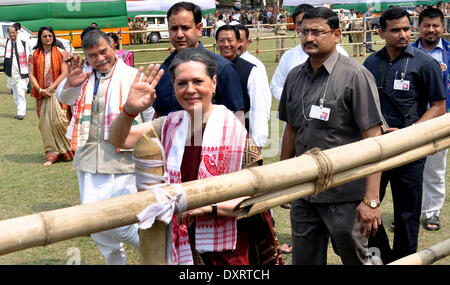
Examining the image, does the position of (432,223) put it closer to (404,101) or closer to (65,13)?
(404,101)

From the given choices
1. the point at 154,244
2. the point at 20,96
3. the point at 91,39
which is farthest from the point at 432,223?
the point at 20,96

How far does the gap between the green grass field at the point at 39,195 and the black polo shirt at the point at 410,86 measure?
1.12 meters

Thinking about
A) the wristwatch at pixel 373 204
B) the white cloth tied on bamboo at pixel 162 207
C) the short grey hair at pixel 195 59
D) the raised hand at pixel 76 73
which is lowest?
the wristwatch at pixel 373 204

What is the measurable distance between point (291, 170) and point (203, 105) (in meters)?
0.76

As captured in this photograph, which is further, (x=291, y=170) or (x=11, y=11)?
(x=11, y=11)

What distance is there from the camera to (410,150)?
243cm

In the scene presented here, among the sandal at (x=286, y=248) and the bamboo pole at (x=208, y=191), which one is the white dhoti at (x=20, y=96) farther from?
the bamboo pole at (x=208, y=191)

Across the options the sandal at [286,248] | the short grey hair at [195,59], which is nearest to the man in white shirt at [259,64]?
the sandal at [286,248]

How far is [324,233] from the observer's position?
11.0 ft

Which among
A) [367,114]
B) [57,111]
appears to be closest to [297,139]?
[367,114]

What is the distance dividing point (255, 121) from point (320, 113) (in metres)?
1.60

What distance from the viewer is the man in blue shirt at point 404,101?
4.03 m

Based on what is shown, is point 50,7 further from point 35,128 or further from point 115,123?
point 115,123

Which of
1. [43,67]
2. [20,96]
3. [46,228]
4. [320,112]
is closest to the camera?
[46,228]
